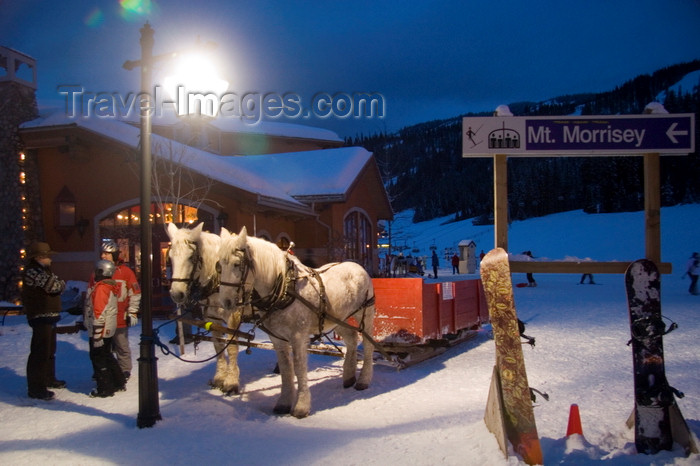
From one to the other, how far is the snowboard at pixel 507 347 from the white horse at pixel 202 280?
2.69 meters

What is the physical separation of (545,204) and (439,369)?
81.5 metres

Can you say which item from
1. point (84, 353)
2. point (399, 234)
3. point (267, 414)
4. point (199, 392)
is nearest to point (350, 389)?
point (267, 414)

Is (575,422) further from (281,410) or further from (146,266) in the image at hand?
(146,266)

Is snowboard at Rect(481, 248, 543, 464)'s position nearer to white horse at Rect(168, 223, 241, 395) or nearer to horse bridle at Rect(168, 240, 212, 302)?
white horse at Rect(168, 223, 241, 395)

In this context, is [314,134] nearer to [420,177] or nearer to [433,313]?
[433,313]

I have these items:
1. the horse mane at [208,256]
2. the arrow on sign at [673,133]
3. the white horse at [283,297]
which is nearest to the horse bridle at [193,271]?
the horse mane at [208,256]

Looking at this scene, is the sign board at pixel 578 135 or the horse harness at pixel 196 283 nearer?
the sign board at pixel 578 135

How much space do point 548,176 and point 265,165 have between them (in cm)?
7119

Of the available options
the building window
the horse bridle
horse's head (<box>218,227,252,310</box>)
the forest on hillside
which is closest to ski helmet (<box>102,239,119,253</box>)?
the building window

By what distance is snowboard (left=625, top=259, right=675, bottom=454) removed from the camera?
176 inches

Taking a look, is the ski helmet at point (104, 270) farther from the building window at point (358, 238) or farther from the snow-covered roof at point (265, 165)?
the building window at point (358, 238)

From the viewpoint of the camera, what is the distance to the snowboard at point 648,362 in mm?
4480

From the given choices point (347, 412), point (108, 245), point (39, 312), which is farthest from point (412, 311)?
point (108, 245)

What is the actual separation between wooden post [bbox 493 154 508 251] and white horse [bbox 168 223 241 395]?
283 centimetres
